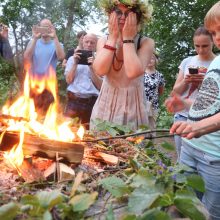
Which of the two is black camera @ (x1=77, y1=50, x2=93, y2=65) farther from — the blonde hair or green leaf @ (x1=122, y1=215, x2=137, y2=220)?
green leaf @ (x1=122, y1=215, x2=137, y2=220)

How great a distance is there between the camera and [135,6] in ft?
9.85

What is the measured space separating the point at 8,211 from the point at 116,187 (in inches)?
17.7

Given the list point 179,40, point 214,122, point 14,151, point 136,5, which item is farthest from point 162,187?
point 179,40

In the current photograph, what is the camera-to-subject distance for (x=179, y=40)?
8.88m

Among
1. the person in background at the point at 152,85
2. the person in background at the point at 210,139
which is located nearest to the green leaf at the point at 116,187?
the person in background at the point at 210,139

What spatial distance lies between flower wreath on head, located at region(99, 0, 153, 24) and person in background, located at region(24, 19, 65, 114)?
217 centimetres

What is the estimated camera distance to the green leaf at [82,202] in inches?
50.6

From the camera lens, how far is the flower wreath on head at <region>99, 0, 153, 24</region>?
2.96 m

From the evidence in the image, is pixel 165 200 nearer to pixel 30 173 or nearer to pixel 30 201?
pixel 30 201

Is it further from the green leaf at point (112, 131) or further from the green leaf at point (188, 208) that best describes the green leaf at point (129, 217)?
the green leaf at point (112, 131)

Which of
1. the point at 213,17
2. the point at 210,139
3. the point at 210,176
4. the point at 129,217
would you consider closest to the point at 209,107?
the point at 210,139

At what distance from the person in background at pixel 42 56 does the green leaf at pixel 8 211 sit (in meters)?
4.02

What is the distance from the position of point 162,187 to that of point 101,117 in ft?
5.52

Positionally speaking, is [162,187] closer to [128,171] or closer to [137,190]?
[137,190]
